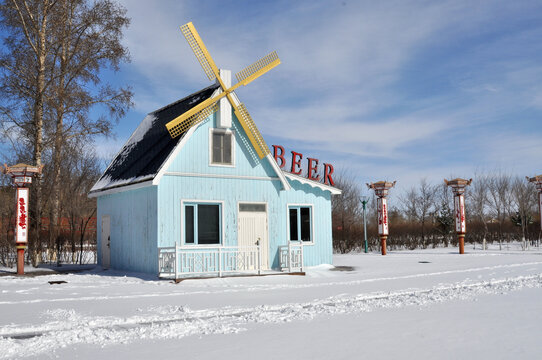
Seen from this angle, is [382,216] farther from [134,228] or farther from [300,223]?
[134,228]

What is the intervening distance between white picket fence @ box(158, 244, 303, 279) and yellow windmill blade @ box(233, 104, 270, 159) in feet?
11.3

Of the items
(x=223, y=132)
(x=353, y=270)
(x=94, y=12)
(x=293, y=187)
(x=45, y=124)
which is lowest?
(x=353, y=270)

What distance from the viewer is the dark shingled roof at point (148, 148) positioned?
1734 cm

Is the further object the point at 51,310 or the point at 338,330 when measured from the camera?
the point at 51,310

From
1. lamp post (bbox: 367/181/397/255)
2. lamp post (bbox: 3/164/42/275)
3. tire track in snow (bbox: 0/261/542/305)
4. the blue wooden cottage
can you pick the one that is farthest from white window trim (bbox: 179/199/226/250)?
lamp post (bbox: 367/181/397/255)

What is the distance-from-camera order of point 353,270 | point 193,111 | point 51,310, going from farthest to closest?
point 353,270, point 193,111, point 51,310

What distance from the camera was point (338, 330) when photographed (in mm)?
7887

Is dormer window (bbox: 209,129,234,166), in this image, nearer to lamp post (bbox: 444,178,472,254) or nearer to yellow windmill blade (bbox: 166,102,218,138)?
yellow windmill blade (bbox: 166,102,218,138)

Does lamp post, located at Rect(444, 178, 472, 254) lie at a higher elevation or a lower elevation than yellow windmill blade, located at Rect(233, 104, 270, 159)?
lower

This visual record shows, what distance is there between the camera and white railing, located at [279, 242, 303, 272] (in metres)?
17.8

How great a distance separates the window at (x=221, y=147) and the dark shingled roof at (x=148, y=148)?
1.23m

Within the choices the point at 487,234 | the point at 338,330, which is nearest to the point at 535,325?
the point at 338,330

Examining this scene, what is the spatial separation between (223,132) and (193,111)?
1446mm

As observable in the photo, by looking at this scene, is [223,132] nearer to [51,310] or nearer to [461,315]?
[51,310]
